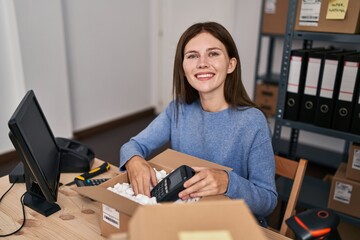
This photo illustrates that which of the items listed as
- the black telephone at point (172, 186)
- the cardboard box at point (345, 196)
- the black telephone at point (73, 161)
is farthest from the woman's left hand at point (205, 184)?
the cardboard box at point (345, 196)

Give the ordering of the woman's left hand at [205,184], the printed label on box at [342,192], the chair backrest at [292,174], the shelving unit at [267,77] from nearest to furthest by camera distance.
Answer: the woman's left hand at [205,184] < the chair backrest at [292,174] < the printed label on box at [342,192] < the shelving unit at [267,77]

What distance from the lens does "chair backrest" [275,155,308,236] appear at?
1.18 m

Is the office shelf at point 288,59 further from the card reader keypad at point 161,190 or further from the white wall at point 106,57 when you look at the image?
the white wall at point 106,57

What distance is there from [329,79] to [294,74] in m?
0.19

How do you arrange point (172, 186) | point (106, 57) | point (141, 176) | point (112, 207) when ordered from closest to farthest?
point (112, 207), point (172, 186), point (141, 176), point (106, 57)

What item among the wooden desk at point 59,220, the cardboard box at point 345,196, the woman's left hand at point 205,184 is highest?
the woman's left hand at point 205,184

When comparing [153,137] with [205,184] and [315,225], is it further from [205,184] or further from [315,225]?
[315,225]

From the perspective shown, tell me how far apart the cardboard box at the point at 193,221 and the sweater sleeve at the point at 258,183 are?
0.45 meters

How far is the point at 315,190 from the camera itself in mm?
2074

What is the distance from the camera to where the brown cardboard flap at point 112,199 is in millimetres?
798

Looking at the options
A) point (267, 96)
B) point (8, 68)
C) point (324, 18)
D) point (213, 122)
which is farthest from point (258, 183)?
point (8, 68)

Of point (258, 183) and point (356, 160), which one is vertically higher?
point (258, 183)

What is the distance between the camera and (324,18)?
169cm

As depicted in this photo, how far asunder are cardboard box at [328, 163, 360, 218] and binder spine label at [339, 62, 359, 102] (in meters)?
0.47
